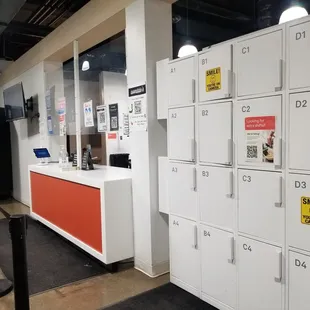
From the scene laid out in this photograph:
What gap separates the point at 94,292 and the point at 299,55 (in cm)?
241

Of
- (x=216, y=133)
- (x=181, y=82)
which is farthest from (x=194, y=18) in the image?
(x=216, y=133)

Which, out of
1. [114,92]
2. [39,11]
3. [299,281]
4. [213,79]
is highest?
[39,11]

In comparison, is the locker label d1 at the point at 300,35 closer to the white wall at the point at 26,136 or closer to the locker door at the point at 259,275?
the locker door at the point at 259,275

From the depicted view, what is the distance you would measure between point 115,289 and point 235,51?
218 centimetres

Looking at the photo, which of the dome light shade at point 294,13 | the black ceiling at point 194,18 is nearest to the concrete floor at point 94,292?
the dome light shade at point 294,13

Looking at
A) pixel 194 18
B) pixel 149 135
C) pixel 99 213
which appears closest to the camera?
pixel 149 135

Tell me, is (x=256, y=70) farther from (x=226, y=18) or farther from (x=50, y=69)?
(x=50, y=69)

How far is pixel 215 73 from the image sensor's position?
2.35 m

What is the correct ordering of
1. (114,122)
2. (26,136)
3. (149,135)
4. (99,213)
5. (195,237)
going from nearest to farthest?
(195,237), (149,135), (99,213), (114,122), (26,136)

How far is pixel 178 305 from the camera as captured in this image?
8.36ft

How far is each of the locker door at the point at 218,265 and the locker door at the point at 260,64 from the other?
103cm

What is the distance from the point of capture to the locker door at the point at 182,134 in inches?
Result: 101

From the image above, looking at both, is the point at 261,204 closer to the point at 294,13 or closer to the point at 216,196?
the point at 216,196

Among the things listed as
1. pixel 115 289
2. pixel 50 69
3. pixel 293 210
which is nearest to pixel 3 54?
pixel 50 69
